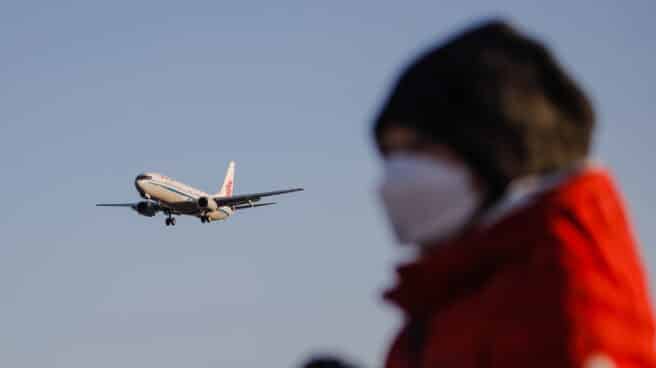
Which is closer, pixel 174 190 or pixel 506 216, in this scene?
pixel 506 216

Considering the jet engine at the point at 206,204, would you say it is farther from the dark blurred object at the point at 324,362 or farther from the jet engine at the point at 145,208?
the dark blurred object at the point at 324,362

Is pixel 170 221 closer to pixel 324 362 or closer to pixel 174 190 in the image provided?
pixel 174 190

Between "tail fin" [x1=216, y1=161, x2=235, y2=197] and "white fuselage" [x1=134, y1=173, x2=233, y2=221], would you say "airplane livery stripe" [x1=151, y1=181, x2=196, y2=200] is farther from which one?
"tail fin" [x1=216, y1=161, x2=235, y2=197]

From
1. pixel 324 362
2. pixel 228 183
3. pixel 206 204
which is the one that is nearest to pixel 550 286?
pixel 324 362

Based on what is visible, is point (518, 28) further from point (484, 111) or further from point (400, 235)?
point (400, 235)

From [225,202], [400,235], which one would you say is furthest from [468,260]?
[225,202]

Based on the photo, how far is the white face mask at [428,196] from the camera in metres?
2.08

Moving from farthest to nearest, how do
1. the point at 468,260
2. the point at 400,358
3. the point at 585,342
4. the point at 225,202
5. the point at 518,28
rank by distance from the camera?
the point at 225,202, the point at 400,358, the point at 518,28, the point at 468,260, the point at 585,342

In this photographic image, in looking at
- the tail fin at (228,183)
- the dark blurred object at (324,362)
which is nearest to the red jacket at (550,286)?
the dark blurred object at (324,362)

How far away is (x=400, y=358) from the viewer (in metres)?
2.44

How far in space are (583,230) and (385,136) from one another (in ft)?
1.78

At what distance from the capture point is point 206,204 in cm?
6994

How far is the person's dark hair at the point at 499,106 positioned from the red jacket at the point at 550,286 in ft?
0.28

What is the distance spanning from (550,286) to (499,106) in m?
0.37
